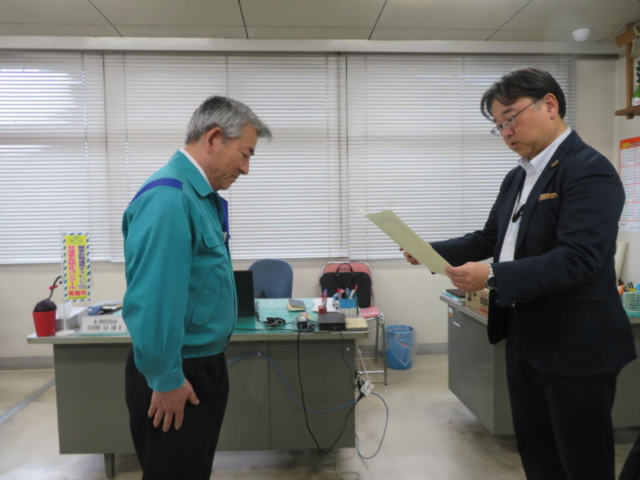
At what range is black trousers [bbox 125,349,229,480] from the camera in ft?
3.99

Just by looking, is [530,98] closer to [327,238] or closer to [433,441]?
[433,441]

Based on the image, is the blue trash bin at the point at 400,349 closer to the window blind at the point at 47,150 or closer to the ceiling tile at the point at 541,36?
the ceiling tile at the point at 541,36

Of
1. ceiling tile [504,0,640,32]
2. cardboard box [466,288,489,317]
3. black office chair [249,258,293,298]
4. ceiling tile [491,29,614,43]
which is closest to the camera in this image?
cardboard box [466,288,489,317]

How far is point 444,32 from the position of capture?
3.68 metres

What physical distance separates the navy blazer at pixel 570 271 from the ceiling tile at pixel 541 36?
9.75ft

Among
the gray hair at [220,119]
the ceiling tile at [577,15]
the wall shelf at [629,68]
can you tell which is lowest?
the gray hair at [220,119]

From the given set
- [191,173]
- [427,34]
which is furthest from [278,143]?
[191,173]

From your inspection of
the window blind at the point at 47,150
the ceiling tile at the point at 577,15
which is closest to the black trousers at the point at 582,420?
the ceiling tile at the point at 577,15

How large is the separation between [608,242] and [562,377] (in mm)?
413

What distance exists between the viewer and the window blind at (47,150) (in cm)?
377

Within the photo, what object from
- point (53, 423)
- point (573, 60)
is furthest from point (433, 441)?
point (573, 60)

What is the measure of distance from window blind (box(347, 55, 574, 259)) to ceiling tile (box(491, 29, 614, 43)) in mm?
192

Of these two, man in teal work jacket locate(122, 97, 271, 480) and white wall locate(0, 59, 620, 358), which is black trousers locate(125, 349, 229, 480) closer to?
man in teal work jacket locate(122, 97, 271, 480)

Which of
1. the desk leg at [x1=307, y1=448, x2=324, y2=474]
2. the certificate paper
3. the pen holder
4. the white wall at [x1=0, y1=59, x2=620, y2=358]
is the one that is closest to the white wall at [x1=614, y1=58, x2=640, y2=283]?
the white wall at [x1=0, y1=59, x2=620, y2=358]
